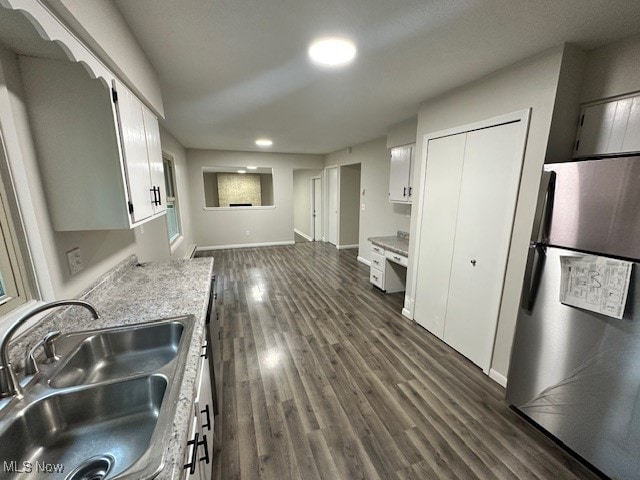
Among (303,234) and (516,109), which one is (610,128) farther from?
(303,234)

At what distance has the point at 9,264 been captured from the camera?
1.04 metres

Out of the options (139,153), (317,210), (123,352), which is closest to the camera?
(123,352)

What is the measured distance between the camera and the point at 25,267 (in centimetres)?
110

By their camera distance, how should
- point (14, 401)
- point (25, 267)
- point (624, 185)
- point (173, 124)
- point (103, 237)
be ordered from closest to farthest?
1. point (14, 401)
2. point (25, 267)
3. point (624, 185)
4. point (103, 237)
5. point (173, 124)

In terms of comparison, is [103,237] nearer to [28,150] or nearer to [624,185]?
[28,150]

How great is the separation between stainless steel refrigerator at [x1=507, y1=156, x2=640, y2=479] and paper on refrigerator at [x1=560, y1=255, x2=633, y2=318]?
0.03m

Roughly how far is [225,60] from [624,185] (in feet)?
8.02

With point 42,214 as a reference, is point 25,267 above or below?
below

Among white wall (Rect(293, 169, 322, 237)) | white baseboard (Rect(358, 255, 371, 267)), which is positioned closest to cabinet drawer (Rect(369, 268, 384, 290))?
white baseboard (Rect(358, 255, 371, 267))

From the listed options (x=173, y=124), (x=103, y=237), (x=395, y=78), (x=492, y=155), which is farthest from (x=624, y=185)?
(x=173, y=124)

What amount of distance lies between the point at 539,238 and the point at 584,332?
56 cm

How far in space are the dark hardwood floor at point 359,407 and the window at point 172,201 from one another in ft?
7.31

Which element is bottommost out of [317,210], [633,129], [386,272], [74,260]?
[386,272]

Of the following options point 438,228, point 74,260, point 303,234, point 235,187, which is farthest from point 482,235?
point 235,187
